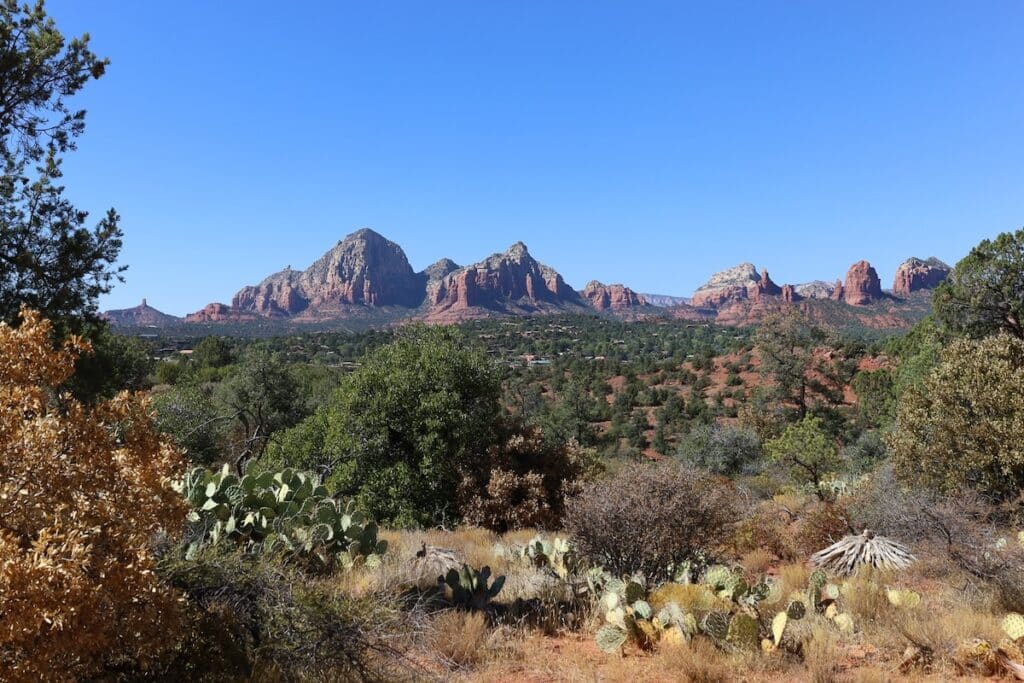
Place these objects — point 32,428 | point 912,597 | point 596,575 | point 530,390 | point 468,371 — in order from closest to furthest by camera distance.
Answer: point 32,428
point 912,597
point 596,575
point 468,371
point 530,390

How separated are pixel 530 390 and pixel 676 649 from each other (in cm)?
4248

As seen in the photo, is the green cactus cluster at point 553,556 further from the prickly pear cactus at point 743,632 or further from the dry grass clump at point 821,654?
the dry grass clump at point 821,654

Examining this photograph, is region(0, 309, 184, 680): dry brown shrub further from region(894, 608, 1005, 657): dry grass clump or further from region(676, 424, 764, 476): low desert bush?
region(676, 424, 764, 476): low desert bush

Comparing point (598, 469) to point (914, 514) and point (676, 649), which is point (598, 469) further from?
point (676, 649)

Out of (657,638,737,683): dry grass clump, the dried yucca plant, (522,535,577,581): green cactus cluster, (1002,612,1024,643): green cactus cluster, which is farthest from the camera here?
the dried yucca plant

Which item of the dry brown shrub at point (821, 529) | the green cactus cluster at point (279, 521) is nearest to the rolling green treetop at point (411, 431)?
the green cactus cluster at point (279, 521)

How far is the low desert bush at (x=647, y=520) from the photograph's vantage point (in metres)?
7.12

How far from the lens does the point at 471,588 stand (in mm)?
5984

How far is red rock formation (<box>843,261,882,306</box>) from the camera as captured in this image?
537ft

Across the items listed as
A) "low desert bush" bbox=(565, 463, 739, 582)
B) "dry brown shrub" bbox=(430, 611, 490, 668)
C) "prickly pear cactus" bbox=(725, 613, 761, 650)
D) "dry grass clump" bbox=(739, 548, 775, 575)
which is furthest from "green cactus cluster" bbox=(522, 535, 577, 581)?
"dry grass clump" bbox=(739, 548, 775, 575)

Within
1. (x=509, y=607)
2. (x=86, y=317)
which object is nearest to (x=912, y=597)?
(x=509, y=607)

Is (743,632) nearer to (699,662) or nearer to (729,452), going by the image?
(699,662)

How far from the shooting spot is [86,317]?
11.1 meters

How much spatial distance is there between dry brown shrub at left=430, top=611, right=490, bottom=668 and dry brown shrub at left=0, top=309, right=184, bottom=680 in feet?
7.17
